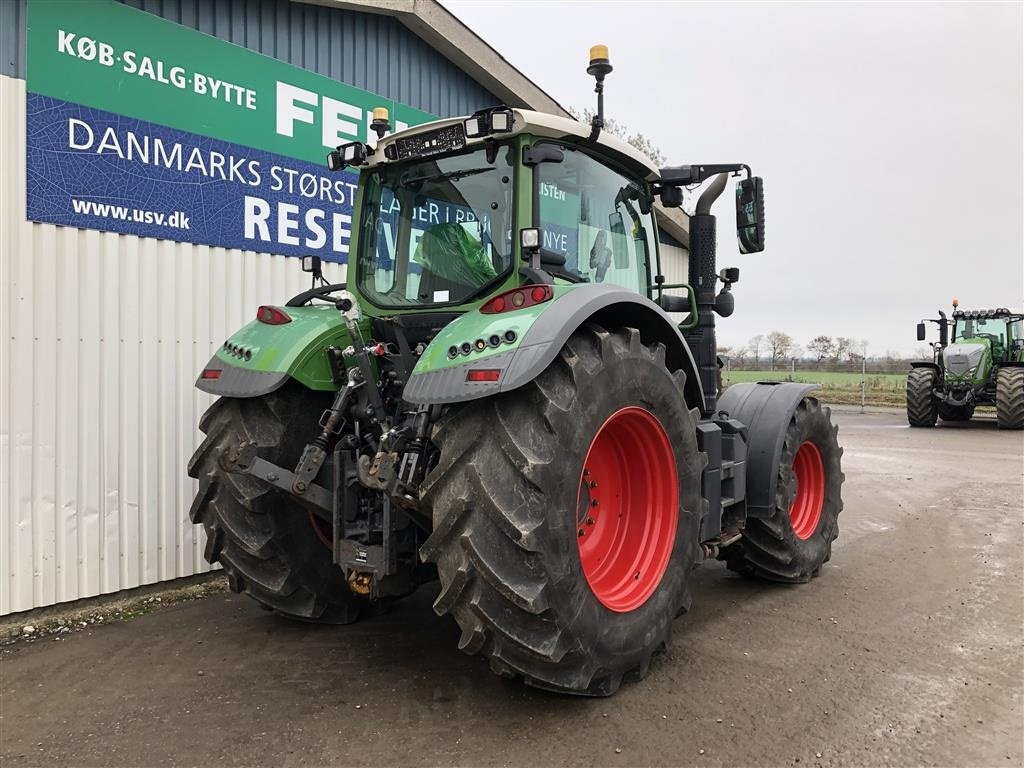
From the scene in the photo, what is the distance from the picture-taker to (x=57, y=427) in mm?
4438

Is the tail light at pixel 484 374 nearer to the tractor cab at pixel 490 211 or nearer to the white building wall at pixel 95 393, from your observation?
the tractor cab at pixel 490 211

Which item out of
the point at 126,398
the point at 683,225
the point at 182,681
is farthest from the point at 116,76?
the point at 683,225

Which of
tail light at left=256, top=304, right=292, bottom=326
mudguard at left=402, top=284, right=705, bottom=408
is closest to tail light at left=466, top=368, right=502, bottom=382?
mudguard at left=402, top=284, right=705, bottom=408

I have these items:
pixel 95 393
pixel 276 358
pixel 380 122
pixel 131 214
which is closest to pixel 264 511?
pixel 276 358

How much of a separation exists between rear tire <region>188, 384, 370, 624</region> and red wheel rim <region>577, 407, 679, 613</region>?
57.5 inches

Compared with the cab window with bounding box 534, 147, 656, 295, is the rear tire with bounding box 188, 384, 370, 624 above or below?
below

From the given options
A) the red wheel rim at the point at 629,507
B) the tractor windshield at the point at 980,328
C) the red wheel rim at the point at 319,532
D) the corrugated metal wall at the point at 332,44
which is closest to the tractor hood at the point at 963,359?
the tractor windshield at the point at 980,328

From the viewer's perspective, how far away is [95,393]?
4609 millimetres

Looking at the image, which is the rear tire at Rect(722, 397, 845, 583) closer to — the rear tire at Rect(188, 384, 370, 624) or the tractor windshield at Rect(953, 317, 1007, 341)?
the rear tire at Rect(188, 384, 370, 624)

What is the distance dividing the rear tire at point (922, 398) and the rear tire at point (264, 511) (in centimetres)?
1656

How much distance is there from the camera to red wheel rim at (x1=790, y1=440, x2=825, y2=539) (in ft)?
17.7

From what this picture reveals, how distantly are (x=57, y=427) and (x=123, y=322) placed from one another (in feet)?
2.48

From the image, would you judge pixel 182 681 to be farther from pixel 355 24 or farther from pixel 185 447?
pixel 355 24

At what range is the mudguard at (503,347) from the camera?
110 inches
